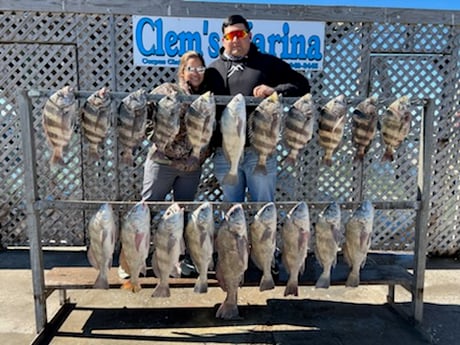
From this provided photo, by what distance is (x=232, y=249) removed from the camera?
2.85 meters

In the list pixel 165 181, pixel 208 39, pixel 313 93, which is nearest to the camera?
pixel 165 181

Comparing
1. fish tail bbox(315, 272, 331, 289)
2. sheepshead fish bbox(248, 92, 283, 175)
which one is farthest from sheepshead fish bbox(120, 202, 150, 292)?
fish tail bbox(315, 272, 331, 289)

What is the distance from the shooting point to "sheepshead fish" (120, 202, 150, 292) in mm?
2840

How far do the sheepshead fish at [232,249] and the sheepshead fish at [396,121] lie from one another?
46.9 inches

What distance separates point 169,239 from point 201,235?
0.21 metres

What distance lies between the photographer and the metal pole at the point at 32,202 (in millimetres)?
3086

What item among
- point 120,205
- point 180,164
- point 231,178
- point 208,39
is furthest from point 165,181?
point 208,39

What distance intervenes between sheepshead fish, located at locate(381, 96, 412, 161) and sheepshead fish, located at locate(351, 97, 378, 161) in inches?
3.5

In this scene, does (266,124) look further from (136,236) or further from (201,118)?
(136,236)

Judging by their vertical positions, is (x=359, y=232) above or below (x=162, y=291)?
above

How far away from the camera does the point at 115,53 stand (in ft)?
15.7

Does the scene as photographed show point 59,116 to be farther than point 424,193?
No

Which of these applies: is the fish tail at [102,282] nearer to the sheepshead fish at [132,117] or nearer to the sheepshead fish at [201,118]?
the sheepshead fish at [132,117]

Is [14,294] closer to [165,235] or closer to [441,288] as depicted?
[165,235]
